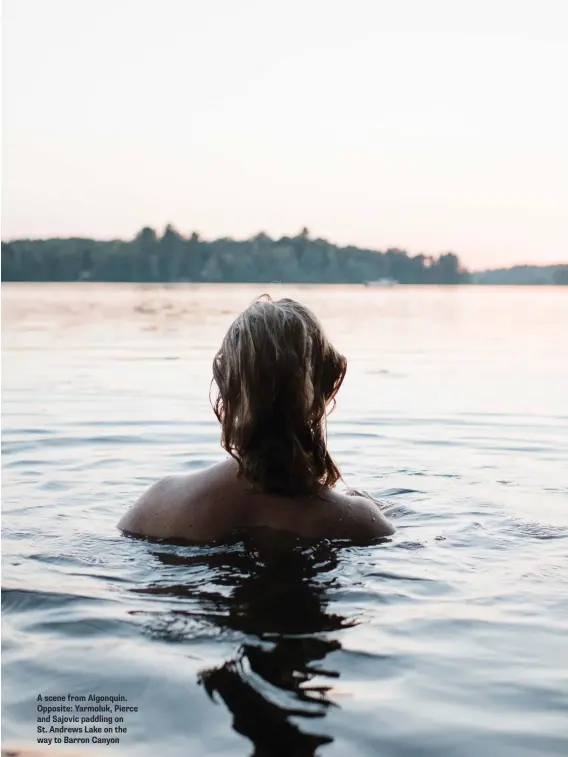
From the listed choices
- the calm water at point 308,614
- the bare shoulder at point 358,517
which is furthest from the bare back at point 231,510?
the calm water at point 308,614

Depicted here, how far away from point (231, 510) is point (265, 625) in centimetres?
66

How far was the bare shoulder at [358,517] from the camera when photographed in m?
4.09

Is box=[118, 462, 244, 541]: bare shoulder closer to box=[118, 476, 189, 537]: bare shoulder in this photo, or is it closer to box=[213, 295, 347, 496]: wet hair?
box=[118, 476, 189, 537]: bare shoulder

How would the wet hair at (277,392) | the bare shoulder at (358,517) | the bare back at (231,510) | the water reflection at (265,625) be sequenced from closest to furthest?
the water reflection at (265,625)
the wet hair at (277,392)
the bare back at (231,510)
the bare shoulder at (358,517)

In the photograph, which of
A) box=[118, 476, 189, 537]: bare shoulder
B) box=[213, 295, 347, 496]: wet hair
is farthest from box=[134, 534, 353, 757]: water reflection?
box=[213, 295, 347, 496]: wet hair

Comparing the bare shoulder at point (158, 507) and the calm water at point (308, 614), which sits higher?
the bare shoulder at point (158, 507)

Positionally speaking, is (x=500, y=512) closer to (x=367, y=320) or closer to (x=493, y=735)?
(x=493, y=735)

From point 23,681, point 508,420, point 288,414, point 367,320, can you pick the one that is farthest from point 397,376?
point 367,320

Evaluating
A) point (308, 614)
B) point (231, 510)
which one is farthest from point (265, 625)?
point (231, 510)

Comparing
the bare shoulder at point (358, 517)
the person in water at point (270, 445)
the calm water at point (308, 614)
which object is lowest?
the calm water at point (308, 614)

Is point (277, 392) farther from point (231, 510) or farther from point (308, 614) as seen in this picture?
point (308, 614)

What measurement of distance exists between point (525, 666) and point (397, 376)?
403 inches

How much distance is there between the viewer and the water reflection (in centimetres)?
273

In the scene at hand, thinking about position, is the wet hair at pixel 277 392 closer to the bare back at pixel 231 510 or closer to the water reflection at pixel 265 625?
the bare back at pixel 231 510
